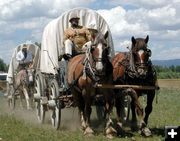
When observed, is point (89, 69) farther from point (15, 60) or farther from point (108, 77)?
point (15, 60)

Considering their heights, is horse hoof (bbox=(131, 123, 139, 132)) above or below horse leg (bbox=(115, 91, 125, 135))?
below

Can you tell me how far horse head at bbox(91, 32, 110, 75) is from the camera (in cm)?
838

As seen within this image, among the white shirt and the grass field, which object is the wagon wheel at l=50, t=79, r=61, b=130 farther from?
the white shirt

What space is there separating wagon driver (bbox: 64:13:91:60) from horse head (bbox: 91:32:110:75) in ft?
6.28

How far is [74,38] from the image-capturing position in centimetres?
1079

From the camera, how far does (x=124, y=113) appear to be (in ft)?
37.9

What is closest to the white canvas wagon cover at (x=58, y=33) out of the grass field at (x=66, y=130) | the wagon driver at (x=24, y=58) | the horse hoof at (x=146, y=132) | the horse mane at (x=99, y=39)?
the grass field at (x=66, y=130)

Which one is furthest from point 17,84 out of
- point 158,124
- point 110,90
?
point 110,90

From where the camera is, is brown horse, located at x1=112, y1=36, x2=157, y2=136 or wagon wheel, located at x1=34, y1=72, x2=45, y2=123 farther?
wagon wheel, located at x1=34, y1=72, x2=45, y2=123

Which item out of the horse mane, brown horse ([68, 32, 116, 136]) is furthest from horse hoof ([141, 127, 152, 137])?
the horse mane

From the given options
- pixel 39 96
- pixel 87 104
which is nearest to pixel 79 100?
pixel 87 104

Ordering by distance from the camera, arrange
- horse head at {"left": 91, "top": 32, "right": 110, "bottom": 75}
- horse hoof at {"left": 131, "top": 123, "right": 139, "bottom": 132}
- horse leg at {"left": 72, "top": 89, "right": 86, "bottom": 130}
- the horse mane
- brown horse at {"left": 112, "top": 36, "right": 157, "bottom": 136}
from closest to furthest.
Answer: horse head at {"left": 91, "top": 32, "right": 110, "bottom": 75}
the horse mane
brown horse at {"left": 112, "top": 36, "right": 157, "bottom": 136}
horse leg at {"left": 72, "top": 89, "right": 86, "bottom": 130}
horse hoof at {"left": 131, "top": 123, "right": 139, "bottom": 132}

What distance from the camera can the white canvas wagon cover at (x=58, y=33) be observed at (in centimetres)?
1157

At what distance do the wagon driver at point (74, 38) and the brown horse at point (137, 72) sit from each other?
1.14m
